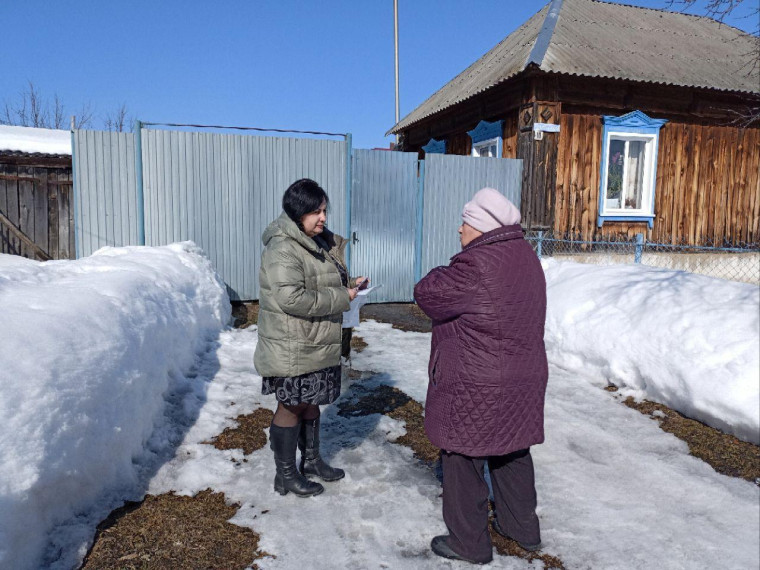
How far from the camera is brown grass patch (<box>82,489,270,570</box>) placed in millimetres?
2443

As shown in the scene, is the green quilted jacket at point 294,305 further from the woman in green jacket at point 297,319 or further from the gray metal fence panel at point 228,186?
the gray metal fence panel at point 228,186

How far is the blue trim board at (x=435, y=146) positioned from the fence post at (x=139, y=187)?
769cm

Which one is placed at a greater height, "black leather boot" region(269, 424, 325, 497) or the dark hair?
the dark hair

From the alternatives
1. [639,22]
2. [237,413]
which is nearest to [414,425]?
[237,413]

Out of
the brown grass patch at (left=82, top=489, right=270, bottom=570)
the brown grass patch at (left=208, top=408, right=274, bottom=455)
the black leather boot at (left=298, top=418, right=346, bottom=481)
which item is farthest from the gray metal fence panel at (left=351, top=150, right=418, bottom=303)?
the brown grass patch at (left=82, top=489, right=270, bottom=570)

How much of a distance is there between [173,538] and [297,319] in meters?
1.22

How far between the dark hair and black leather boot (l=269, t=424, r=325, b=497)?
1152 millimetres

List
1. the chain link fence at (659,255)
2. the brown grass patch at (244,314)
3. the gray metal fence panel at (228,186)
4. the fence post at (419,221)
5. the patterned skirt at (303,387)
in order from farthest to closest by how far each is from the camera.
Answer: the chain link fence at (659,255)
the fence post at (419,221)
the gray metal fence panel at (228,186)
the brown grass patch at (244,314)
the patterned skirt at (303,387)

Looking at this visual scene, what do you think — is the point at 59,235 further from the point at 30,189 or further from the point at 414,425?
the point at 414,425

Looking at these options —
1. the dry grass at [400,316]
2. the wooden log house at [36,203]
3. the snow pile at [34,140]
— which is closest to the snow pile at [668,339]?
the dry grass at [400,316]

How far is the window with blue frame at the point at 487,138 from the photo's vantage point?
10.5 meters

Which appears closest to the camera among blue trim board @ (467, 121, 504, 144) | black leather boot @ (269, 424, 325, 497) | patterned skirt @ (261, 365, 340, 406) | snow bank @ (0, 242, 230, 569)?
snow bank @ (0, 242, 230, 569)

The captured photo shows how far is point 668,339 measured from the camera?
4.52 m

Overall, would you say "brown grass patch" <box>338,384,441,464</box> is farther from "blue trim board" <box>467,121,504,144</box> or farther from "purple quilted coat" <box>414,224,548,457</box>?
"blue trim board" <box>467,121,504,144</box>
